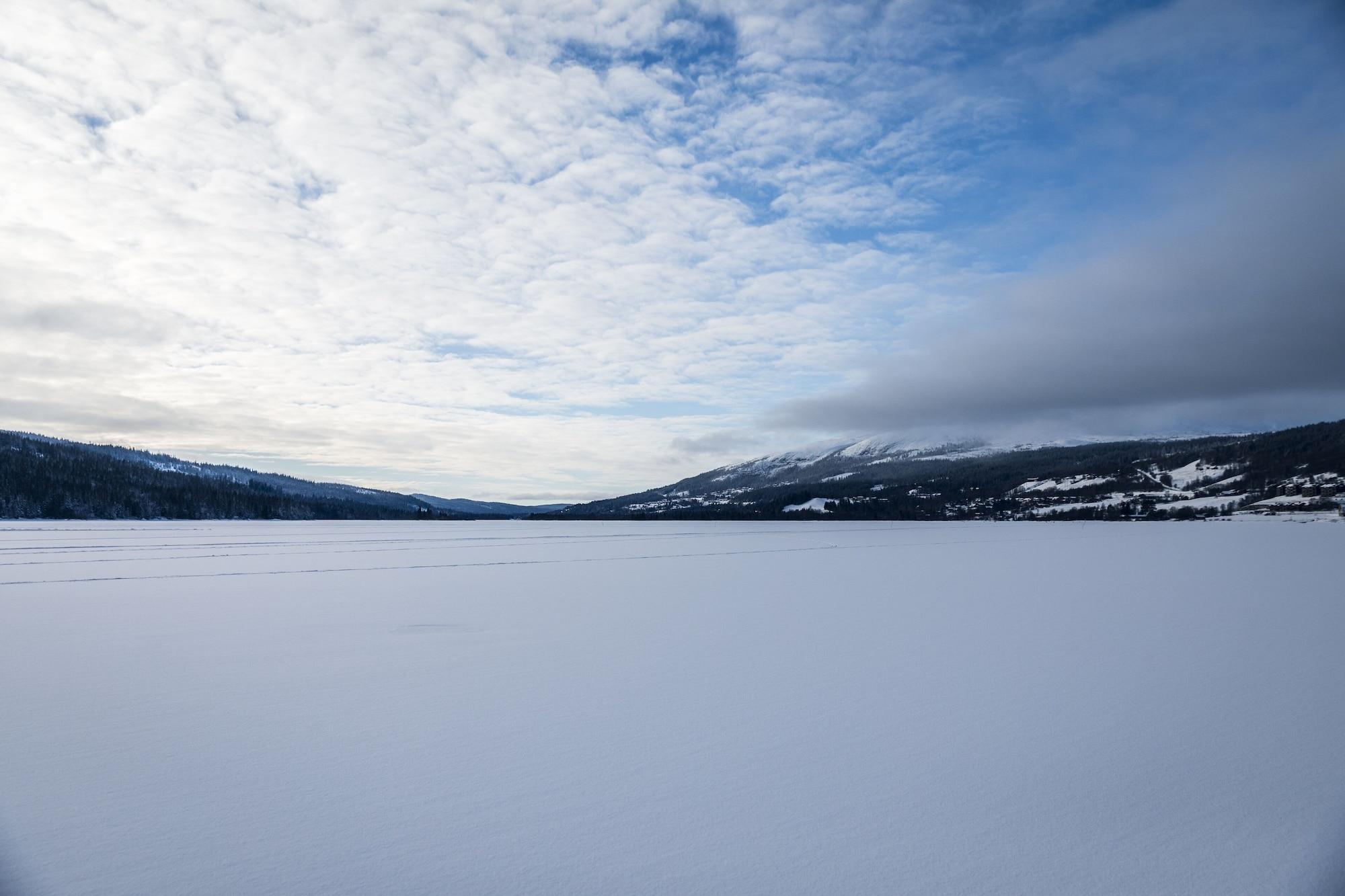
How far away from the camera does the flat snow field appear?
3363 millimetres

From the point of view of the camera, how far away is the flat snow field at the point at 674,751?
3363 mm

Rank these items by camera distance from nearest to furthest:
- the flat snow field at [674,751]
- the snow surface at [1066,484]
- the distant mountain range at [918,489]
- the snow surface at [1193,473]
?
the flat snow field at [674,751]
the distant mountain range at [918,489]
the snow surface at [1193,473]
the snow surface at [1066,484]

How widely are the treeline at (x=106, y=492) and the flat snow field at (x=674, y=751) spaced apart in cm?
9435

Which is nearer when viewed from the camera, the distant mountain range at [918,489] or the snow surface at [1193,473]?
the distant mountain range at [918,489]

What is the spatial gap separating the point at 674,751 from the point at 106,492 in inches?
4359

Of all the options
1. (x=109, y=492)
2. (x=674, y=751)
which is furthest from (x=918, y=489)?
(x=674, y=751)

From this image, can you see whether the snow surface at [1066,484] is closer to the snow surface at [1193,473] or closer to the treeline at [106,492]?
the snow surface at [1193,473]

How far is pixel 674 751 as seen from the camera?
194 inches

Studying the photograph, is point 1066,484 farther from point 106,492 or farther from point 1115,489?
point 106,492

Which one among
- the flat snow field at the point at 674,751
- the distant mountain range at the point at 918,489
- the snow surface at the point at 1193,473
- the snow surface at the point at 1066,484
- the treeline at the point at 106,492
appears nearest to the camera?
the flat snow field at the point at 674,751

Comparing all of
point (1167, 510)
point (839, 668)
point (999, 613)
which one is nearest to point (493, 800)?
point (839, 668)

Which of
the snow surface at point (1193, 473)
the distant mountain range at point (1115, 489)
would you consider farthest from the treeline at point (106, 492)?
the snow surface at point (1193, 473)

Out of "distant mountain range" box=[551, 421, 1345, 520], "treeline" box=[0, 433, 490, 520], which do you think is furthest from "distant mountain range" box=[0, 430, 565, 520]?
"distant mountain range" box=[551, 421, 1345, 520]

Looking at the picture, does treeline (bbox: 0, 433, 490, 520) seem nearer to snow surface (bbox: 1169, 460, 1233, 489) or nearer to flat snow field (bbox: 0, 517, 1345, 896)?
flat snow field (bbox: 0, 517, 1345, 896)
